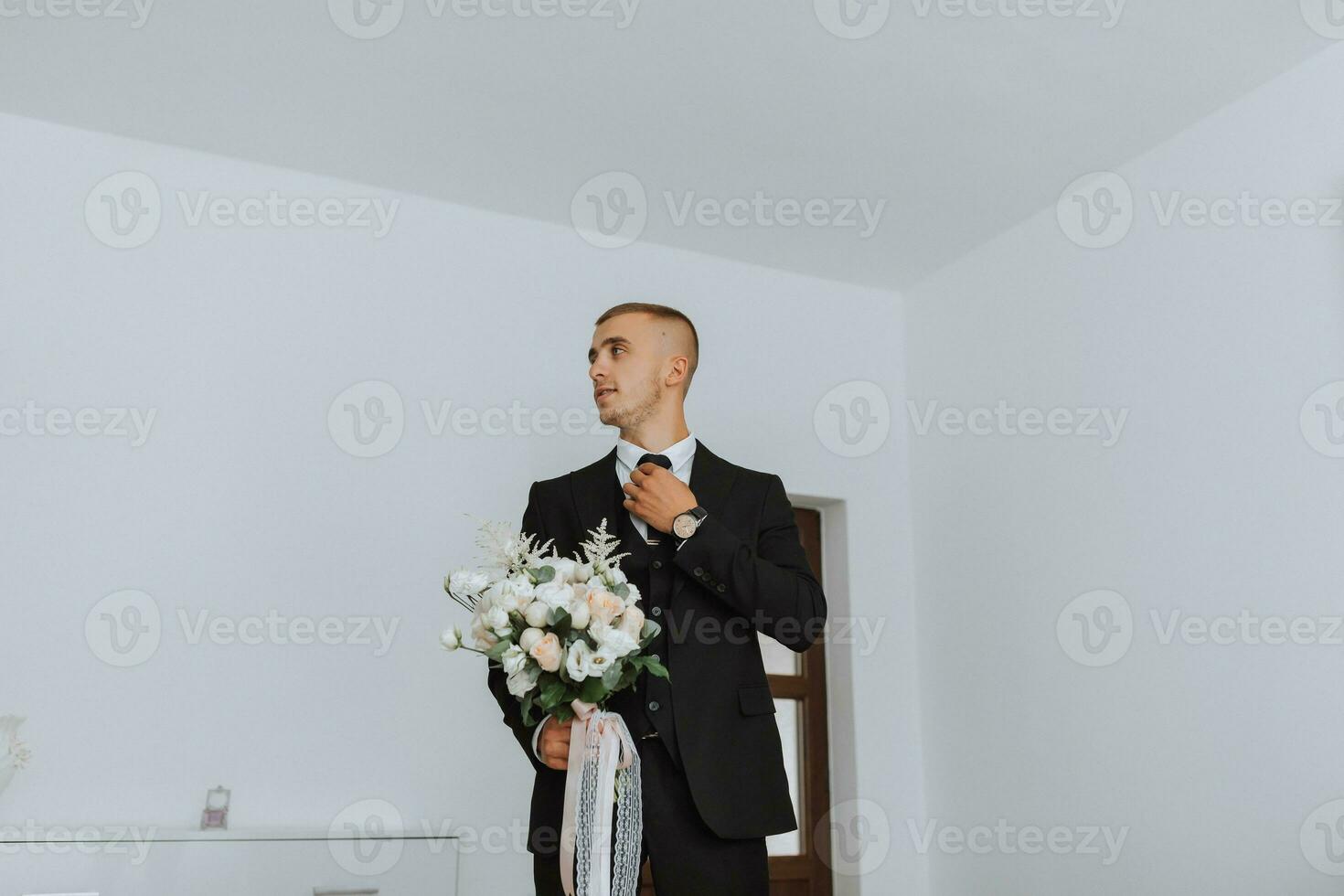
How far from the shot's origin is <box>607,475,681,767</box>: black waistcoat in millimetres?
2236

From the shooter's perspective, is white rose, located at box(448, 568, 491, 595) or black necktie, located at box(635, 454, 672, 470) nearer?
white rose, located at box(448, 568, 491, 595)

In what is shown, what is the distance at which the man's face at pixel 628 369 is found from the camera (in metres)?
2.53

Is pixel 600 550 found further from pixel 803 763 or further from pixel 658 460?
pixel 803 763

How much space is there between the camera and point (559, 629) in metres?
2.02

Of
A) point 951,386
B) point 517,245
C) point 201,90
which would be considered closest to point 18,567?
point 201,90

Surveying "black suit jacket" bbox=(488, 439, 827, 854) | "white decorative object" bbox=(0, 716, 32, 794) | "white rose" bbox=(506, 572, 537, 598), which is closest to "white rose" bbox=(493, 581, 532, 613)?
"white rose" bbox=(506, 572, 537, 598)

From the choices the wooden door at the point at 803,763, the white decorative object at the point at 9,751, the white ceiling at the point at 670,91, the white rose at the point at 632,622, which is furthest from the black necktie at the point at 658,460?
the wooden door at the point at 803,763

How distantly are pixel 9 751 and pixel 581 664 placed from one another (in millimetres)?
1862

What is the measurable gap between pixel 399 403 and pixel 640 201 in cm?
111

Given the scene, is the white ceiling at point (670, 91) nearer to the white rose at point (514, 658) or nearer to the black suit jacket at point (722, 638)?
the black suit jacket at point (722, 638)

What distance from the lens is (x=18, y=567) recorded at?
333 centimetres

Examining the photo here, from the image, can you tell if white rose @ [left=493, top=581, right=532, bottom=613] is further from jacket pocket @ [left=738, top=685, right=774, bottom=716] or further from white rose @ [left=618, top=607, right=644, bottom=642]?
jacket pocket @ [left=738, top=685, right=774, bottom=716]

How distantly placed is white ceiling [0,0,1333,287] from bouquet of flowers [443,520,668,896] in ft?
5.79

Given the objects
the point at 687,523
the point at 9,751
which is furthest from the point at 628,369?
the point at 9,751
